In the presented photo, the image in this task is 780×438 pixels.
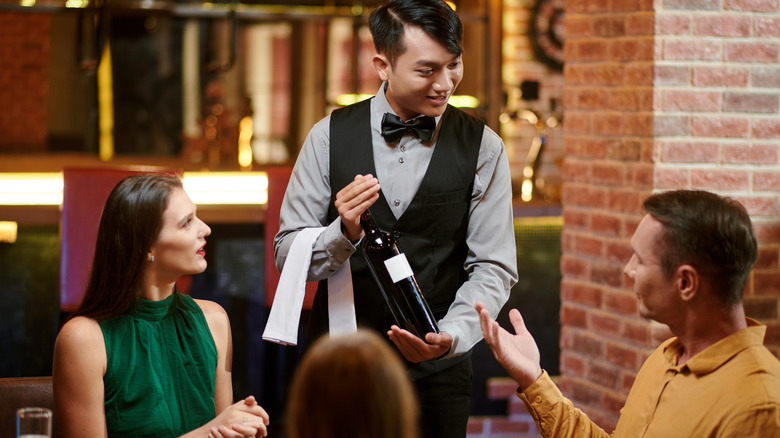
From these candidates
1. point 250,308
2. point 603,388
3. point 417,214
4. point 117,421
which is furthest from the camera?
point 250,308

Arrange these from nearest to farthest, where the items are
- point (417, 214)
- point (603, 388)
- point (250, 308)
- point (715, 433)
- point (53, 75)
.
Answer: point (715, 433) < point (417, 214) < point (603, 388) < point (250, 308) < point (53, 75)

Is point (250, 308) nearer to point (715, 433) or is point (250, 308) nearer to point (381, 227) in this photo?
point (381, 227)

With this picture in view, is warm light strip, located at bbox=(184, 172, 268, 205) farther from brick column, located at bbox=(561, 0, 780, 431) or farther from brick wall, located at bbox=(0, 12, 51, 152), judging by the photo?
brick wall, located at bbox=(0, 12, 51, 152)

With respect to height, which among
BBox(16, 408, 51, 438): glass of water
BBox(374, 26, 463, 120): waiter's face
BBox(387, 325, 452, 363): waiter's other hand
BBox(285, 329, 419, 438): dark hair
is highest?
BBox(374, 26, 463, 120): waiter's face

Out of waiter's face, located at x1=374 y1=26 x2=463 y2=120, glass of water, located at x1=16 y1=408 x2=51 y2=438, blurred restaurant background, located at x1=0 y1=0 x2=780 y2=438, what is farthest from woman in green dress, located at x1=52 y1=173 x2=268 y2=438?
blurred restaurant background, located at x1=0 y1=0 x2=780 y2=438

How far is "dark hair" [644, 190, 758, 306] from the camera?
150 centimetres

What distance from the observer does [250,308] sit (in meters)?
3.67

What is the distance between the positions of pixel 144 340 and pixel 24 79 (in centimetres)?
618

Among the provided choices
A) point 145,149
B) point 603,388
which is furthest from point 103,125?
point 603,388

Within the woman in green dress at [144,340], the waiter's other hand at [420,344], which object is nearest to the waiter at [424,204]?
the waiter's other hand at [420,344]

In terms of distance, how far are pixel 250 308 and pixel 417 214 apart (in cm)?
178

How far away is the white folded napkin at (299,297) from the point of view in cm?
198

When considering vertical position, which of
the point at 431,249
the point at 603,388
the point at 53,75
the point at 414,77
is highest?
the point at 53,75

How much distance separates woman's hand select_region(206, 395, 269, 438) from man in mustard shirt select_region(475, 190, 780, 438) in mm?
448
